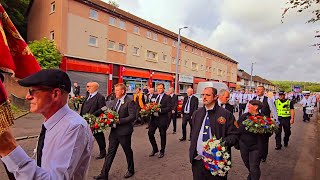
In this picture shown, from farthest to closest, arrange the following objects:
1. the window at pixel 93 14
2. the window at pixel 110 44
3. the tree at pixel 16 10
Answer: the window at pixel 110 44 → the window at pixel 93 14 → the tree at pixel 16 10

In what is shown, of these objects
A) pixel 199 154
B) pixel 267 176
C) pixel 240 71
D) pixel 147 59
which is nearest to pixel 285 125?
pixel 267 176

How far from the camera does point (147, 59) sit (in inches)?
1345

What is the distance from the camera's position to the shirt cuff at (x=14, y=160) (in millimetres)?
1427

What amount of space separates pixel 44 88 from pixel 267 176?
6021 millimetres

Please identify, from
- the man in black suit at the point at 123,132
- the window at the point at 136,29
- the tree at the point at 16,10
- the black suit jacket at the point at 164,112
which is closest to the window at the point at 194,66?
the window at the point at 136,29

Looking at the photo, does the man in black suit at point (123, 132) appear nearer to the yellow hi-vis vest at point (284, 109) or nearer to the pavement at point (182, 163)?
the pavement at point (182, 163)

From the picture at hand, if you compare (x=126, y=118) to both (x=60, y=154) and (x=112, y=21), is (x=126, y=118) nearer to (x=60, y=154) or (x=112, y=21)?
(x=60, y=154)

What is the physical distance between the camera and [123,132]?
5770 millimetres

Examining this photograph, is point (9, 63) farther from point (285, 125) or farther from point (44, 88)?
point (285, 125)

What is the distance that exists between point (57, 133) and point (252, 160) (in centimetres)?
436

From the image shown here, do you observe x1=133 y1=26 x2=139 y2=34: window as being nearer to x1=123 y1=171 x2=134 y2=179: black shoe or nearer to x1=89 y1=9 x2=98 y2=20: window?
x1=89 y1=9 x2=98 y2=20: window

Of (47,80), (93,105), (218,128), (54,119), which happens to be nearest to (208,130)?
(218,128)

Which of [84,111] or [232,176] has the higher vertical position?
[84,111]

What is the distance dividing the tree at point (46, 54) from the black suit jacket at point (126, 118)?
56.0ft
